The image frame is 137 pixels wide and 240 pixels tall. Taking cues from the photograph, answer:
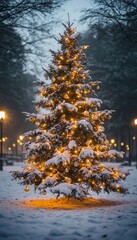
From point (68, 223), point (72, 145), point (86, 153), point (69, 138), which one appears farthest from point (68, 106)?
point (68, 223)

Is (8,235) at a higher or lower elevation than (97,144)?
lower

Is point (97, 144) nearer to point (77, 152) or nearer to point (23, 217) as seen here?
point (77, 152)

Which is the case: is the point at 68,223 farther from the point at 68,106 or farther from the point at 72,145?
the point at 68,106

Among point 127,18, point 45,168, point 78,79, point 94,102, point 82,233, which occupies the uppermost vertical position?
point 127,18

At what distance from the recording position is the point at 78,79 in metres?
13.1

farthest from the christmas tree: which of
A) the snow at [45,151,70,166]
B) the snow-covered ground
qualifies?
the snow-covered ground

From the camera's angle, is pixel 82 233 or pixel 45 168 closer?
pixel 82 233

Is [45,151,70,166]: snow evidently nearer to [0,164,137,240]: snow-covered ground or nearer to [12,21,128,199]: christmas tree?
[12,21,128,199]: christmas tree

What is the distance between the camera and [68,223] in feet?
28.5

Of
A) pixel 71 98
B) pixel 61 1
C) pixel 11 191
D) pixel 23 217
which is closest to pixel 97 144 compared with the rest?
pixel 71 98

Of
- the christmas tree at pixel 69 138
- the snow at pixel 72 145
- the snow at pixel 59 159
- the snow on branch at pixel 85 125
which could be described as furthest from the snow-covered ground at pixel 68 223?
the snow on branch at pixel 85 125

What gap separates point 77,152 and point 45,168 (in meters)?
1.16

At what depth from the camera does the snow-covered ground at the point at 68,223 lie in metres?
7.34

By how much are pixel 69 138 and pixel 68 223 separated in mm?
4222
